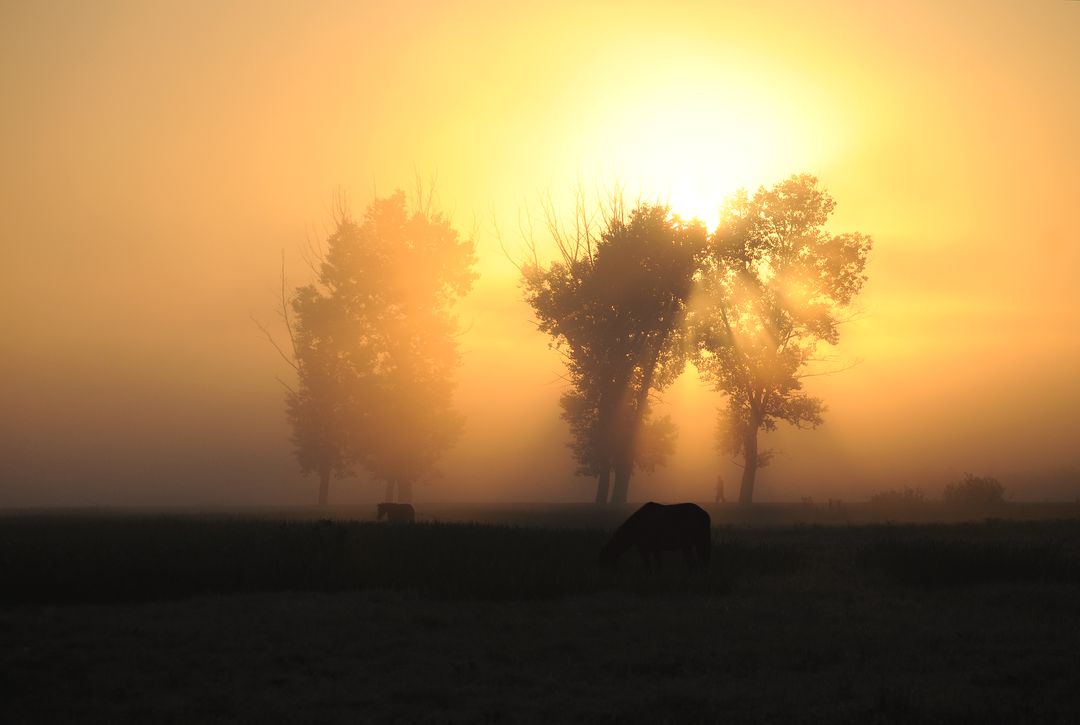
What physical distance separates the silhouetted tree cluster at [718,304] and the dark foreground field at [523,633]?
1479 inches

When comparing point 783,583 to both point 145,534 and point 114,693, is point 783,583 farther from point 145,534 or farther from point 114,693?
point 145,534

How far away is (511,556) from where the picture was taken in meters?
23.5

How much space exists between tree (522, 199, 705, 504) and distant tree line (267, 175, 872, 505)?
101 millimetres

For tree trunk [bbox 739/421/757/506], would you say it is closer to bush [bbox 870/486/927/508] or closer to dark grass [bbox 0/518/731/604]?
bush [bbox 870/486/927/508]

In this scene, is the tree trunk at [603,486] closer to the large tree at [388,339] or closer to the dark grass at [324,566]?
the large tree at [388,339]

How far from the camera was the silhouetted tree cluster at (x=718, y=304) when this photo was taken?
63.1m

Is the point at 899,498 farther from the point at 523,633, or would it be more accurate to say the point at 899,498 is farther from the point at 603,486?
the point at 523,633

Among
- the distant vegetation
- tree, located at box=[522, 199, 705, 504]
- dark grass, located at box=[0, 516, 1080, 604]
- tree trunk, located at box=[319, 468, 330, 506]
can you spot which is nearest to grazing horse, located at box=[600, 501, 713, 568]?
dark grass, located at box=[0, 516, 1080, 604]

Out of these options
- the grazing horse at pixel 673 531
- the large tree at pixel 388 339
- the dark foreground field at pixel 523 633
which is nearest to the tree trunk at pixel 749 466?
the large tree at pixel 388 339

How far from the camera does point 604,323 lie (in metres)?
64.9

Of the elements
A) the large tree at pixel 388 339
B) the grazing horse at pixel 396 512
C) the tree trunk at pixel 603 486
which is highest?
the large tree at pixel 388 339

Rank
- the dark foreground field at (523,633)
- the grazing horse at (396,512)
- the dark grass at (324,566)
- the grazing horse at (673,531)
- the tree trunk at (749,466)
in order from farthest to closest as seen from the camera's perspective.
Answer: the tree trunk at (749,466), the grazing horse at (396,512), the grazing horse at (673,531), the dark grass at (324,566), the dark foreground field at (523,633)

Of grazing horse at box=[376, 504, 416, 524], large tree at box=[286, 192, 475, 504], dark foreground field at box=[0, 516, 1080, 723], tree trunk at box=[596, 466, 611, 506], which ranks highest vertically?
large tree at box=[286, 192, 475, 504]

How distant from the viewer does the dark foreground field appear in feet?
38.8
